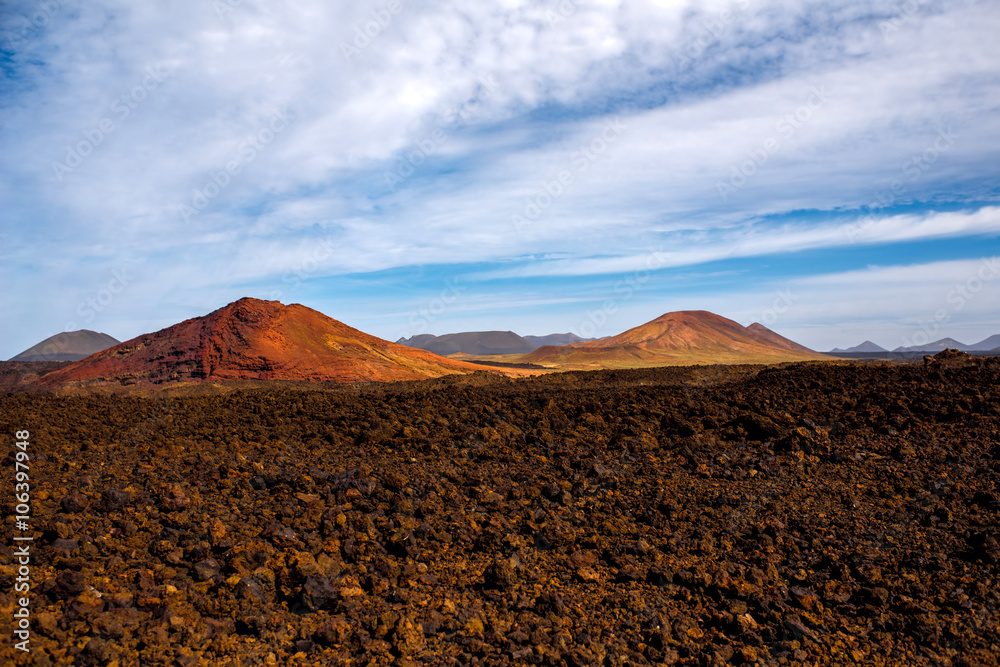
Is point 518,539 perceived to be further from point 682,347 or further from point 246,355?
point 682,347

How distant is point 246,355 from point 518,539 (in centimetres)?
3274

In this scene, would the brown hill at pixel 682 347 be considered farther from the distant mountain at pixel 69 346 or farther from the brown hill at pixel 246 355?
the distant mountain at pixel 69 346

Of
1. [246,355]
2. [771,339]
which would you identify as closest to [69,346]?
[246,355]

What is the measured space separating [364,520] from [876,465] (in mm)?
7144

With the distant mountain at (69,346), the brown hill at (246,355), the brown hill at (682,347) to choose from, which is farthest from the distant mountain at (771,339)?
the distant mountain at (69,346)

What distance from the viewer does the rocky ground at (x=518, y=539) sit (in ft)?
14.5

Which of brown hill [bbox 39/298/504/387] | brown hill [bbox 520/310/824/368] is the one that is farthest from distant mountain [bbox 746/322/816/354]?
brown hill [bbox 39/298/504/387]

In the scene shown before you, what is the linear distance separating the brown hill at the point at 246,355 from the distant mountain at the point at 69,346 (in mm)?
107952

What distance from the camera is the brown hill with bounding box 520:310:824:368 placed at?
8538 centimetres

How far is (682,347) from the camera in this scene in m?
103

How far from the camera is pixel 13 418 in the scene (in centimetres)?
1044

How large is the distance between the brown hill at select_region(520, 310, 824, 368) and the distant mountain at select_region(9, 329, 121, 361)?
108251 millimetres

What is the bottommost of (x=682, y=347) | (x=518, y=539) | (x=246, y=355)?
(x=518, y=539)

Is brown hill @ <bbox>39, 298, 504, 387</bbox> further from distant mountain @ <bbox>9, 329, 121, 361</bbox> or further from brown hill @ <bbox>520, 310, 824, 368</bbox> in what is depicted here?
distant mountain @ <bbox>9, 329, 121, 361</bbox>
